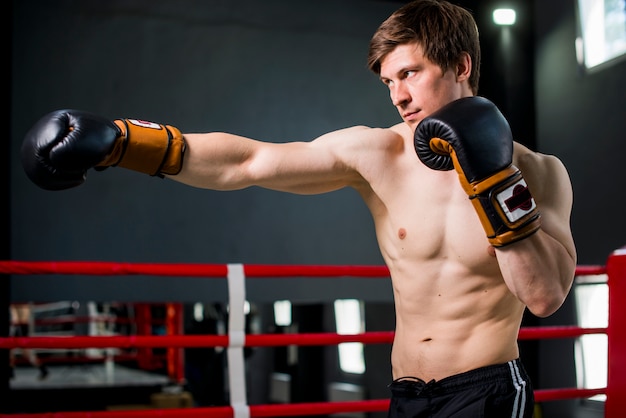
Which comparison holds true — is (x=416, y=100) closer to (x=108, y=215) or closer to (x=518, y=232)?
(x=518, y=232)

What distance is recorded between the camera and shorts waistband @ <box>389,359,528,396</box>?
1.61 metres

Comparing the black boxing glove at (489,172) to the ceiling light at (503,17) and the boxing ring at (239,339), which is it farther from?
the ceiling light at (503,17)

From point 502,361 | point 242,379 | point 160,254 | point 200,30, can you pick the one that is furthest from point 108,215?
point 502,361

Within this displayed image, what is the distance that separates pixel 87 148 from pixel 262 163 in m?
0.36

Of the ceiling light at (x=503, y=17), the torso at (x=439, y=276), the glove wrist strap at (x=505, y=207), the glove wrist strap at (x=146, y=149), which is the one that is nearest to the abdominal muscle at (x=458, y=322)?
the torso at (x=439, y=276)

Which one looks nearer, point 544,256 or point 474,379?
point 544,256

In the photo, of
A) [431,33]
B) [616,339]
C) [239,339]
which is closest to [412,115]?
[431,33]

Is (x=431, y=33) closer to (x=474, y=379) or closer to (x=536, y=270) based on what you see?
(x=536, y=270)

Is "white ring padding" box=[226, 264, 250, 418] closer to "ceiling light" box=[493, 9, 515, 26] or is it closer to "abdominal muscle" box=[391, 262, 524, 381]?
"abdominal muscle" box=[391, 262, 524, 381]

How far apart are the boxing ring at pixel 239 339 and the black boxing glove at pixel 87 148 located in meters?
1.00

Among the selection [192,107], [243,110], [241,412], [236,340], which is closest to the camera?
[241,412]

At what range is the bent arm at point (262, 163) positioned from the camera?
1.48m

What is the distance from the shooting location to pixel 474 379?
1.60 meters

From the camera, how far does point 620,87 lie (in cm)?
493
